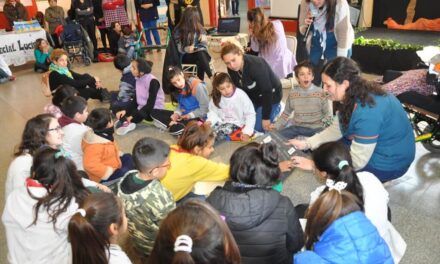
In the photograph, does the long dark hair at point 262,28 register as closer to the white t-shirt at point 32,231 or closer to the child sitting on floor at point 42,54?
the white t-shirt at point 32,231

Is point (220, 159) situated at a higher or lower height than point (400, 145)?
lower

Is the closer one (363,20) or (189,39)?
(189,39)

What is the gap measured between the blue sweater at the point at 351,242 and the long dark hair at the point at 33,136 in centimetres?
173

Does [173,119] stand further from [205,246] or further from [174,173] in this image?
[205,246]

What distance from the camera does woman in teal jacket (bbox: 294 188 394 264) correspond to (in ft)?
4.60

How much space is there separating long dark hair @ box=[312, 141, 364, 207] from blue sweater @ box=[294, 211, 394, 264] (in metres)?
0.25

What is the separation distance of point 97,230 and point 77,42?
669cm

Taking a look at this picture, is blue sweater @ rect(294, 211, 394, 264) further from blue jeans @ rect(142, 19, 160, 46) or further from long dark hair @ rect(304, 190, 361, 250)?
blue jeans @ rect(142, 19, 160, 46)

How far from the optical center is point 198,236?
46.4 inches

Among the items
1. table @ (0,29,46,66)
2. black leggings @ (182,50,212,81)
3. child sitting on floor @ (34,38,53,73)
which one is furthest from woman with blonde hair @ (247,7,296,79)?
table @ (0,29,46,66)

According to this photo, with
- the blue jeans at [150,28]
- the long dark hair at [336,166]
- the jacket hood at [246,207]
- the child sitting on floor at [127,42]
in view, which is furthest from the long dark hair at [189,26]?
the jacket hood at [246,207]

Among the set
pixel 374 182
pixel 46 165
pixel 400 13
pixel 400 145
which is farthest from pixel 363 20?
pixel 46 165

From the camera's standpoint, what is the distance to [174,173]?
2158 mm

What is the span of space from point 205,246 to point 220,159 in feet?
7.39
